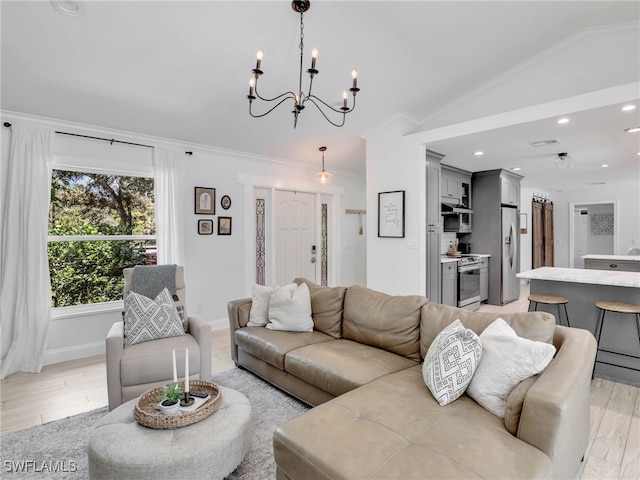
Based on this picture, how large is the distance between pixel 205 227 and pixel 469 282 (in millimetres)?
4053

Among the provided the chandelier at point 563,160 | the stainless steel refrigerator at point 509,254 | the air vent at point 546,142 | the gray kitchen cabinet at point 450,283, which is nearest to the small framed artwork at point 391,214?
the gray kitchen cabinet at point 450,283

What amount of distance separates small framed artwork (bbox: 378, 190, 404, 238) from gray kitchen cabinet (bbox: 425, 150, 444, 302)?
0.39 meters

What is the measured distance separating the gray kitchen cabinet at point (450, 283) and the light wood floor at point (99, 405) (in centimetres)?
196

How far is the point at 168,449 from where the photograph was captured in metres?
1.55

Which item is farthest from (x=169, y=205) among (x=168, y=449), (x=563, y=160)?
(x=563, y=160)

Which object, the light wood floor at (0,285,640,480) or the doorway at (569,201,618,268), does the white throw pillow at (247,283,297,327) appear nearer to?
the light wood floor at (0,285,640,480)

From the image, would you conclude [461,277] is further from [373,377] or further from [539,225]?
[539,225]

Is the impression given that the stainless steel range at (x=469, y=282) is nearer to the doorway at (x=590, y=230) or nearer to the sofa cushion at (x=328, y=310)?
the sofa cushion at (x=328, y=310)

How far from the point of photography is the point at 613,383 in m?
3.06

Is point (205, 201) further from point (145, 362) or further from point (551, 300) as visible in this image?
point (551, 300)

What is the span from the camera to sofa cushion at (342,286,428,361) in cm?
249

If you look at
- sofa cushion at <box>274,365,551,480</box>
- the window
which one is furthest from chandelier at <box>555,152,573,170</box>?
the window

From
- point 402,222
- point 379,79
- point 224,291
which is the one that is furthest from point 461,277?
point 224,291

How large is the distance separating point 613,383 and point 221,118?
4.72 metres
